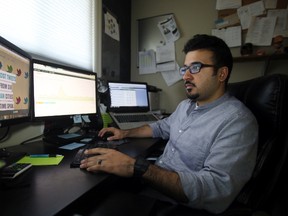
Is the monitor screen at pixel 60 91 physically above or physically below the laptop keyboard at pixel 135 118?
above

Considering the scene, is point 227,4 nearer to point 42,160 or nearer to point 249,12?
point 249,12

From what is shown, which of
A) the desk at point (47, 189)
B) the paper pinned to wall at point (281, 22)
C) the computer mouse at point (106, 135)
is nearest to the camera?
the desk at point (47, 189)

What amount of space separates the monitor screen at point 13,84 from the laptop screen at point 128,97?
0.78m

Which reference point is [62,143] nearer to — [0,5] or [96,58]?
[0,5]

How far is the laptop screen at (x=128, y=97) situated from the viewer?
5.70 ft

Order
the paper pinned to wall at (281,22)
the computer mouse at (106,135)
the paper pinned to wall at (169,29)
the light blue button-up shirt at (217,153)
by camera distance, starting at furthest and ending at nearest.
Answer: the paper pinned to wall at (169,29) → the paper pinned to wall at (281,22) → the computer mouse at (106,135) → the light blue button-up shirt at (217,153)

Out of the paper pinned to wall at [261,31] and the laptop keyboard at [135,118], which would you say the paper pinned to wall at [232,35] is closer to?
the paper pinned to wall at [261,31]

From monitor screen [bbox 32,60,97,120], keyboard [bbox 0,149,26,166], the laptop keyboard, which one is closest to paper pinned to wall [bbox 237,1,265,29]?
the laptop keyboard

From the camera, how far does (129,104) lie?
1.84 meters

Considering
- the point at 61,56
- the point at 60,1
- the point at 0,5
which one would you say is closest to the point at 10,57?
the point at 0,5

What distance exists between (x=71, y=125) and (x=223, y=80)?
38.7 inches

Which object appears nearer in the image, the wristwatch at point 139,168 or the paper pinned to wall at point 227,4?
the wristwatch at point 139,168

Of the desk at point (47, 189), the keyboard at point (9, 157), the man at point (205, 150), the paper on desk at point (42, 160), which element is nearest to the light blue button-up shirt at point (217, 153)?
the man at point (205, 150)

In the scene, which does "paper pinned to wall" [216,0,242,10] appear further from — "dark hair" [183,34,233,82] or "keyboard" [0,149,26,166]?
"keyboard" [0,149,26,166]
